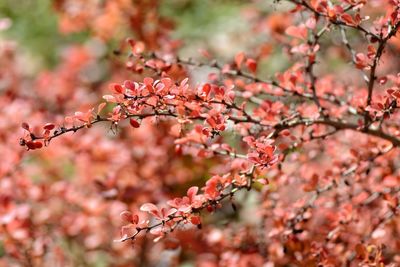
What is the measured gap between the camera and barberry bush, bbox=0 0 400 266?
1.59m

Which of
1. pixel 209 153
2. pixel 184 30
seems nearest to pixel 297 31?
pixel 209 153

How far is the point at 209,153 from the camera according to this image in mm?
1945

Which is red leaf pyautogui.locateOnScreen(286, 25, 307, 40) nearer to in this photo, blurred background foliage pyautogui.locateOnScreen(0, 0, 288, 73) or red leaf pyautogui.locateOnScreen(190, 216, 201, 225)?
red leaf pyautogui.locateOnScreen(190, 216, 201, 225)

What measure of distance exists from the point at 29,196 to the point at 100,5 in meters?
1.48

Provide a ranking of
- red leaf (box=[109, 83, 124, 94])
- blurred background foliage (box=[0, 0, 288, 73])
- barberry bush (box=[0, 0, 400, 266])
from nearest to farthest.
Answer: red leaf (box=[109, 83, 124, 94]) < barberry bush (box=[0, 0, 400, 266]) < blurred background foliage (box=[0, 0, 288, 73])

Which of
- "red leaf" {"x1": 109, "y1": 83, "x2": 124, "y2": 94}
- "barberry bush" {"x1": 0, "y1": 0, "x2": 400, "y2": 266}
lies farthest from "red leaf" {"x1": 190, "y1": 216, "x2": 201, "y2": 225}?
"red leaf" {"x1": 109, "y1": 83, "x2": 124, "y2": 94}

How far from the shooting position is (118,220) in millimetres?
3133

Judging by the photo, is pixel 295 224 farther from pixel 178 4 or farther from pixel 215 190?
pixel 178 4

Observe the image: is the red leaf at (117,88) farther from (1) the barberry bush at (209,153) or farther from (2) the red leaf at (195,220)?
(2) the red leaf at (195,220)

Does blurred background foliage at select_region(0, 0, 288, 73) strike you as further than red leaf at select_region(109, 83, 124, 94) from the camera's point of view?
Yes

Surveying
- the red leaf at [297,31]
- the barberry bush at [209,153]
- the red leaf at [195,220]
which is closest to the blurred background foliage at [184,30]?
the barberry bush at [209,153]

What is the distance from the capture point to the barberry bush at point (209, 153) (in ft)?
5.22

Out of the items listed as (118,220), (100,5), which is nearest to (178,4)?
(100,5)

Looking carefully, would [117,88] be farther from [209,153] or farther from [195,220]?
[209,153]
